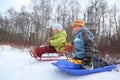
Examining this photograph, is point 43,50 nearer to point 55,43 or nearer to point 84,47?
point 55,43

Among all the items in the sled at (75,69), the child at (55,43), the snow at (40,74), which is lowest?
the snow at (40,74)

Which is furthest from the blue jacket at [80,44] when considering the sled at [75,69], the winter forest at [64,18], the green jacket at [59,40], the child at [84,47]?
the winter forest at [64,18]

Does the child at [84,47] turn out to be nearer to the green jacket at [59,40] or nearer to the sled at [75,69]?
the sled at [75,69]

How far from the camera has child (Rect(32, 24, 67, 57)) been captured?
19.1 feet

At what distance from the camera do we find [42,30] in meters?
30.6

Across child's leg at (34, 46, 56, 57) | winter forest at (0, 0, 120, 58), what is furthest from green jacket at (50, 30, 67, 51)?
winter forest at (0, 0, 120, 58)

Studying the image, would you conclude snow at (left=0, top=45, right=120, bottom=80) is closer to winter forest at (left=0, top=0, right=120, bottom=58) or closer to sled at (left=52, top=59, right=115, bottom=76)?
sled at (left=52, top=59, right=115, bottom=76)

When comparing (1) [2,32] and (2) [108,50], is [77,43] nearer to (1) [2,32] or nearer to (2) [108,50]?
(2) [108,50]

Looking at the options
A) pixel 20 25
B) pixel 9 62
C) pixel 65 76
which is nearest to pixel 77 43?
pixel 65 76

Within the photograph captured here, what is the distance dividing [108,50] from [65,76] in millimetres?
6216

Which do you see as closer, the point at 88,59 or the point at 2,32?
the point at 88,59

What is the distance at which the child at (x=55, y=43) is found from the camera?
583 cm

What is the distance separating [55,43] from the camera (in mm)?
5844

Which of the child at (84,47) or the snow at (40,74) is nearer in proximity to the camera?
the snow at (40,74)
